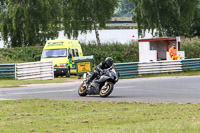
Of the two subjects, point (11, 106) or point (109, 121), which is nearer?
point (109, 121)

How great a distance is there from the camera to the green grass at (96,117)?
31.6ft

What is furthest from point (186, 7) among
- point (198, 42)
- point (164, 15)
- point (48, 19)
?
point (48, 19)

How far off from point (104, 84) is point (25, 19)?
3452 centimetres

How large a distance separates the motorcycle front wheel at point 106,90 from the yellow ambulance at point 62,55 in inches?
586

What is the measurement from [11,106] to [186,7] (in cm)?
4944

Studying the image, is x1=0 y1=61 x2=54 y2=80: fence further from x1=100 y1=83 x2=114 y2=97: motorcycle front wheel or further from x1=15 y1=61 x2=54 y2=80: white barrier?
x1=100 y1=83 x2=114 y2=97: motorcycle front wheel

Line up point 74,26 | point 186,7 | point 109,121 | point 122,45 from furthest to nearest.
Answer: point 186,7
point 74,26
point 122,45
point 109,121

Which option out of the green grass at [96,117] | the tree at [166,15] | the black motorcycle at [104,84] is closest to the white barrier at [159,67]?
the black motorcycle at [104,84]

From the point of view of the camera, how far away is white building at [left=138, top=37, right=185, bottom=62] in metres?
40.4

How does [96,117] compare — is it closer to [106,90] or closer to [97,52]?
[106,90]

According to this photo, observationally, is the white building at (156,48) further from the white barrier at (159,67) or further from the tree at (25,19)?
the tree at (25,19)

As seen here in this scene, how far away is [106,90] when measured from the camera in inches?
690

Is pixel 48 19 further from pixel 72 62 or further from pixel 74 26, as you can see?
pixel 72 62

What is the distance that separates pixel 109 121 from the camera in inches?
428
